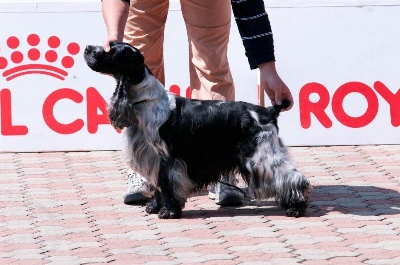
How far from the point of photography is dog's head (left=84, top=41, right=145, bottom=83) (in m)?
6.04

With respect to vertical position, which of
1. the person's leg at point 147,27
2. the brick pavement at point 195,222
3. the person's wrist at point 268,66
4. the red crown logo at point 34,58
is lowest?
the brick pavement at point 195,222

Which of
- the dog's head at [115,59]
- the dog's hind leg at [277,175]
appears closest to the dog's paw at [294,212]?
the dog's hind leg at [277,175]

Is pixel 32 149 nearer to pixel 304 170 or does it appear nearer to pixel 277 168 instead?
pixel 304 170

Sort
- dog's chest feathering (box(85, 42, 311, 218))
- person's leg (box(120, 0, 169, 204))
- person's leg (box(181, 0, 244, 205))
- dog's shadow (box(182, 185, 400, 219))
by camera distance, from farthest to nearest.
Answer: person's leg (box(120, 0, 169, 204)), person's leg (box(181, 0, 244, 205)), dog's shadow (box(182, 185, 400, 219)), dog's chest feathering (box(85, 42, 311, 218))

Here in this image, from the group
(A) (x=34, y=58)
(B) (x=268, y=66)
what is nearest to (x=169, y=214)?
(B) (x=268, y=66)

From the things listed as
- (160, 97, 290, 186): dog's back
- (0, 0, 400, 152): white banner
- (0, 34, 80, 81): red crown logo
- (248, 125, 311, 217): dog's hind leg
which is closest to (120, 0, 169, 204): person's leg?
(160, 97, 290, 186): dog's back

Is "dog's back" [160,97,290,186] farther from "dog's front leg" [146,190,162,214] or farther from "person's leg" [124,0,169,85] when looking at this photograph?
"person's leg" [124,0,169,85]

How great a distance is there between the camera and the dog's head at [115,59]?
19.8ft

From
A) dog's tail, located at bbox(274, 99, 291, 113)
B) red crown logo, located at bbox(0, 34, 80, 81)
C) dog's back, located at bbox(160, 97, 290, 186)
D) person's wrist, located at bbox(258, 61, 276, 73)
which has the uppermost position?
person's wrist, located at bbox(258, 61, 276, 73)

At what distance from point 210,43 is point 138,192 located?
95 centimetres

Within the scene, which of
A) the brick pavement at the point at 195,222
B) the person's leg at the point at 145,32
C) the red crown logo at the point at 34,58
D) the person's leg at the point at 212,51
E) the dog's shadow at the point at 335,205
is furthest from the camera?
the red crown logo at the point at 34,58

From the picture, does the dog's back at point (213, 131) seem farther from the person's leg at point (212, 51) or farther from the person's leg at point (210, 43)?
the person's leg at point (210, 43)

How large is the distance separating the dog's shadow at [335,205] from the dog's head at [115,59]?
88 cm

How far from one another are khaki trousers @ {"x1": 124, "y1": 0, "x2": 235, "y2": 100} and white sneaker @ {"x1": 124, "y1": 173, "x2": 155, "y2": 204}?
2.09 feet
